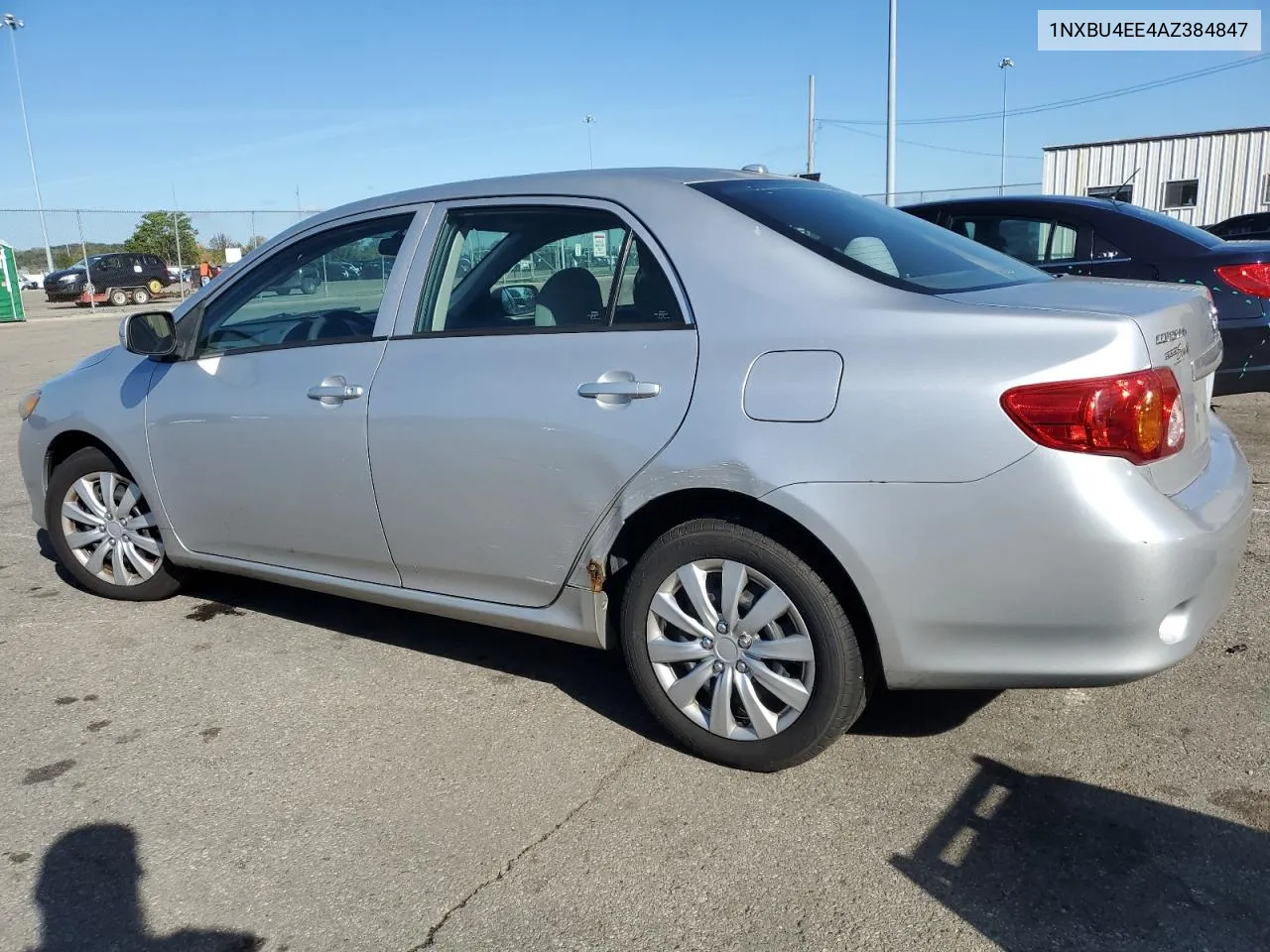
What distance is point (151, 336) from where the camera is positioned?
4.06 metres

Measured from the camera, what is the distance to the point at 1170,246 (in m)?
6.56

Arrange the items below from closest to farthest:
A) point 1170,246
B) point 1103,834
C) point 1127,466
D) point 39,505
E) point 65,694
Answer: point 1127,466
point 1103,834
point 65,694
point 39,505
point 1170,246

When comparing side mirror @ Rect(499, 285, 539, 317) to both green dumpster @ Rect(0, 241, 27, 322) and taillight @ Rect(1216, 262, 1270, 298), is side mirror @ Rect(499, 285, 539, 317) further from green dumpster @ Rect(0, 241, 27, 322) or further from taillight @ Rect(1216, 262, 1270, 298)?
green dumpster @ Rect(0, 241, 27, 322)

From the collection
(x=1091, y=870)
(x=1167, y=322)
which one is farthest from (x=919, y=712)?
(x=1167, y=322)

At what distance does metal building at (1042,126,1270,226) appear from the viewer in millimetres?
27281

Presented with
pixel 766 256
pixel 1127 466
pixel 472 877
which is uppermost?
pixel 766 256

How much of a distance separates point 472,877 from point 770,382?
55.9 inches

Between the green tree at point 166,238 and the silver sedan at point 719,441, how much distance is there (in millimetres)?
38324

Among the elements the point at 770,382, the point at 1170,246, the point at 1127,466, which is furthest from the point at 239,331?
the point at 1170,246

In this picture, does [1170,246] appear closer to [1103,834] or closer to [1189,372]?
[1189,372]

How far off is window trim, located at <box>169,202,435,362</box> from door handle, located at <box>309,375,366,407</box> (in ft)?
0.50

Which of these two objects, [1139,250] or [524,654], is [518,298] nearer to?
[524,654]

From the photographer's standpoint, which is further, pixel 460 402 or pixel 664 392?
pixel 460 402

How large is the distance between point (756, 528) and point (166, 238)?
150ft
